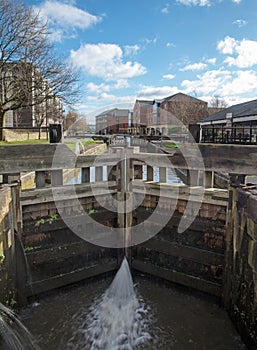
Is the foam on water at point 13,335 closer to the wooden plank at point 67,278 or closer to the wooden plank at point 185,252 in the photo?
the wooden plank at point 67,278

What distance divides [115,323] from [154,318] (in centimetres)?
63

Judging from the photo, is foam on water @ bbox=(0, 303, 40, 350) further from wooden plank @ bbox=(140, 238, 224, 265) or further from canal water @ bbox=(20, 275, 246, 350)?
wooden plank @ bbox=(140, 238, 224, 265)

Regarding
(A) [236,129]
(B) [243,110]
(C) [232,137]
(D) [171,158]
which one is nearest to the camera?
(D) [171,158]

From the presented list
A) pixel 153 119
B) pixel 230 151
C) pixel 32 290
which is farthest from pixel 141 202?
pixel 153 119

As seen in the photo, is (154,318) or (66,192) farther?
(66,192)

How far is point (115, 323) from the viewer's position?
14.5 ft

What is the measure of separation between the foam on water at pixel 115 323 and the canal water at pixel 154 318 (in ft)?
0.09

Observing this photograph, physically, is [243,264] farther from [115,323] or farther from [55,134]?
[55,134]

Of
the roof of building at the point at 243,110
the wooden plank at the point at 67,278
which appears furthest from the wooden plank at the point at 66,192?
the roof of building at the point at 243,110

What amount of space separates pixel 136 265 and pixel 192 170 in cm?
222

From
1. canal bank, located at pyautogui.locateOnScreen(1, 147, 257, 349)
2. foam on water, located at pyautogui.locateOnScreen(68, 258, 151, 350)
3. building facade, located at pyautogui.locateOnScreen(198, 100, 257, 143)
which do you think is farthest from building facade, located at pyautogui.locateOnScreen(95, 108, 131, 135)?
foam on water, located at pyautogui.locateOnScreen(68, 258, 151, 350)

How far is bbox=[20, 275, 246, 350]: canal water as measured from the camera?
154 inches

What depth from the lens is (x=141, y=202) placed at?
566 centimetres

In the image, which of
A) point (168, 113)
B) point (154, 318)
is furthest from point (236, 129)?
point (168, 113)
